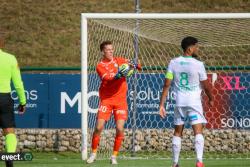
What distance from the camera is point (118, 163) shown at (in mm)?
15680

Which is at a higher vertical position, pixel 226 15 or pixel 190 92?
pixel 226 15


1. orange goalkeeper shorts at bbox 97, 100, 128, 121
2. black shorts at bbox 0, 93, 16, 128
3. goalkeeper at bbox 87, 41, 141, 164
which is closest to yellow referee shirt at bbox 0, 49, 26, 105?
black shorts at bbox 0, 93, 16, 128

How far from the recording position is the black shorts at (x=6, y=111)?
12578 mm

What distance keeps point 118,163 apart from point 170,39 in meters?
3.86

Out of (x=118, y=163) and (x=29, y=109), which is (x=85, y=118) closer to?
(x=118, y=163)

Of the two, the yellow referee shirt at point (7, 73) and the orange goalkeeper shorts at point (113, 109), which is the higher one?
the yellow referee shirt at point (7, 73)

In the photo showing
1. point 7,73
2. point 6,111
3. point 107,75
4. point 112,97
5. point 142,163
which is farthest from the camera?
point 142,163

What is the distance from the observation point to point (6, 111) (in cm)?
1259

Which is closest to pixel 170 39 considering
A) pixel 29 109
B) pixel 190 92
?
pixel 29 109

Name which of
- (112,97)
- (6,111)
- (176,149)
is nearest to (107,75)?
(112,97)

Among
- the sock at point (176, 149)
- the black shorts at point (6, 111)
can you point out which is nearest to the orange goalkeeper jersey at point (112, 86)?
the sock at point (176, 149)

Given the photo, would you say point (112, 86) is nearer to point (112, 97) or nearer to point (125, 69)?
point (112, 97)

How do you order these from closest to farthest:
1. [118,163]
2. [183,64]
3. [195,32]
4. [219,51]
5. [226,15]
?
[183,64] < [118,163] < [226,15] < [195,32] < [219,51]

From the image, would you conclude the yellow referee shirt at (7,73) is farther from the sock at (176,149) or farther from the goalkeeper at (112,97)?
the goalkeeper at (112,97)
